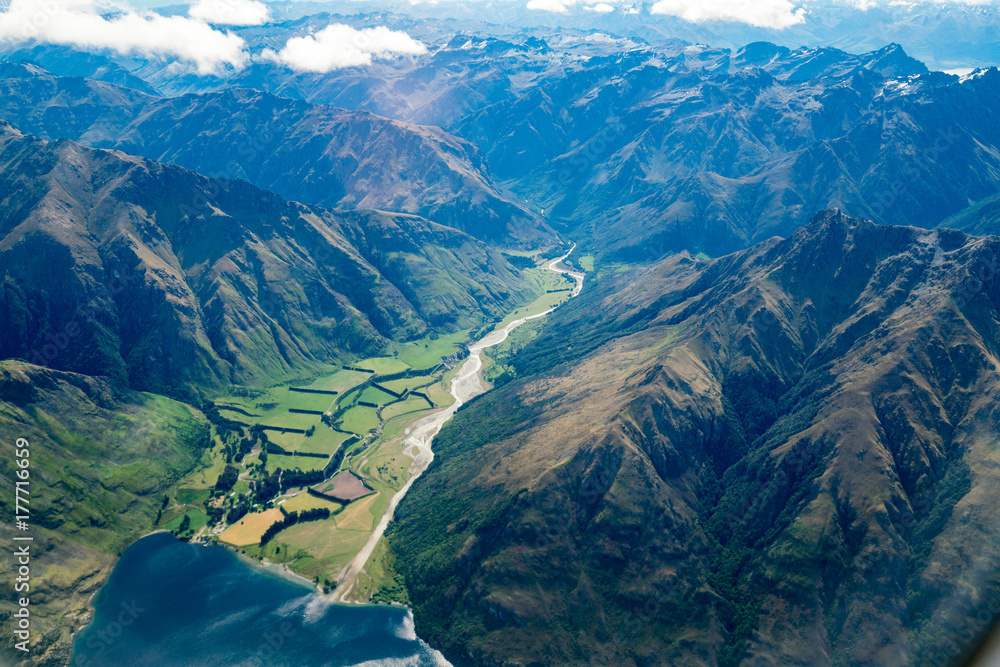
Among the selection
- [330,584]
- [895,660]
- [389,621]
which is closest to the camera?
[895,660]

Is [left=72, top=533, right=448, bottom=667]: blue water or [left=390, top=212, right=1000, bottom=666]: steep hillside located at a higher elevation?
[left=390, top=212, right=1000, bottom=666]: steep hillside

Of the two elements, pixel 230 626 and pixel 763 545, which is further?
pixel 230 626

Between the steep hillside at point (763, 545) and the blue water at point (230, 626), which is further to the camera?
the blue water at point (230, 626)

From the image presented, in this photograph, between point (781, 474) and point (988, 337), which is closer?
point (781, 474)

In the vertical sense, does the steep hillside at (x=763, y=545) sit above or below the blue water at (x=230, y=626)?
above

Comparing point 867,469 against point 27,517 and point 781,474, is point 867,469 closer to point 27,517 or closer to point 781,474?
point 781,474

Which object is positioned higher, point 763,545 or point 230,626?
point 763,545

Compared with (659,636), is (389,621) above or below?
below

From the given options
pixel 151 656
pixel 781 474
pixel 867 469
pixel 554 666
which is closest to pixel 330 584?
pixel 151 656
